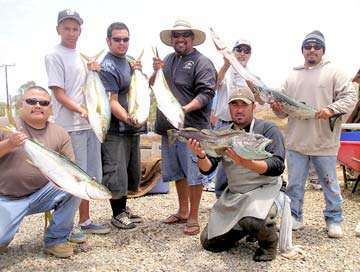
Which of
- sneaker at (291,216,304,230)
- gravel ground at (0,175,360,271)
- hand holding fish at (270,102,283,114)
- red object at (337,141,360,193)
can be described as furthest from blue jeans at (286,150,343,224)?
red object at (337,141,360,193)

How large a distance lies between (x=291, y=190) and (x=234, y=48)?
80.4 inches

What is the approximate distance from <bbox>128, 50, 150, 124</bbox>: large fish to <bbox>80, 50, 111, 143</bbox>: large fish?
0.29 metres

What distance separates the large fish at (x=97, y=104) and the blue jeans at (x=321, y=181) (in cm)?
221

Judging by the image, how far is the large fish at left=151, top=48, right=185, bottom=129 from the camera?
4.26m

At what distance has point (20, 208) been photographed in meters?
3.90

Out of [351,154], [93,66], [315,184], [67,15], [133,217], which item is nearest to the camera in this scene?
[93,66]

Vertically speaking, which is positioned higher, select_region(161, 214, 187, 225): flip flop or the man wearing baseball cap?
the man wearing baseball cap

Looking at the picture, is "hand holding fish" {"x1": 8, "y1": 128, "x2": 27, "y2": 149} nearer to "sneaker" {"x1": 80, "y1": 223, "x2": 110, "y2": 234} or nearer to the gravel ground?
the gravel ground

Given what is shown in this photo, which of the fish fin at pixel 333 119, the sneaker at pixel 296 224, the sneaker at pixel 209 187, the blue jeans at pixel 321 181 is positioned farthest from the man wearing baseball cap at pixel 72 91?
the sneaker at pixel 209 187

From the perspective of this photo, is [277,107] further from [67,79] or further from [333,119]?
[67,79]

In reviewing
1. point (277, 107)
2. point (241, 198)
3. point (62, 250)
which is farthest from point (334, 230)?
point (62, 250)

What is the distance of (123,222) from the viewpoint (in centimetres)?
507

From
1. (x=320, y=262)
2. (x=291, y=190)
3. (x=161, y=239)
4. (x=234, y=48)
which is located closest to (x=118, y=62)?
(x=234, y=48)

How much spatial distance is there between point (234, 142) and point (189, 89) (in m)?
1.54
